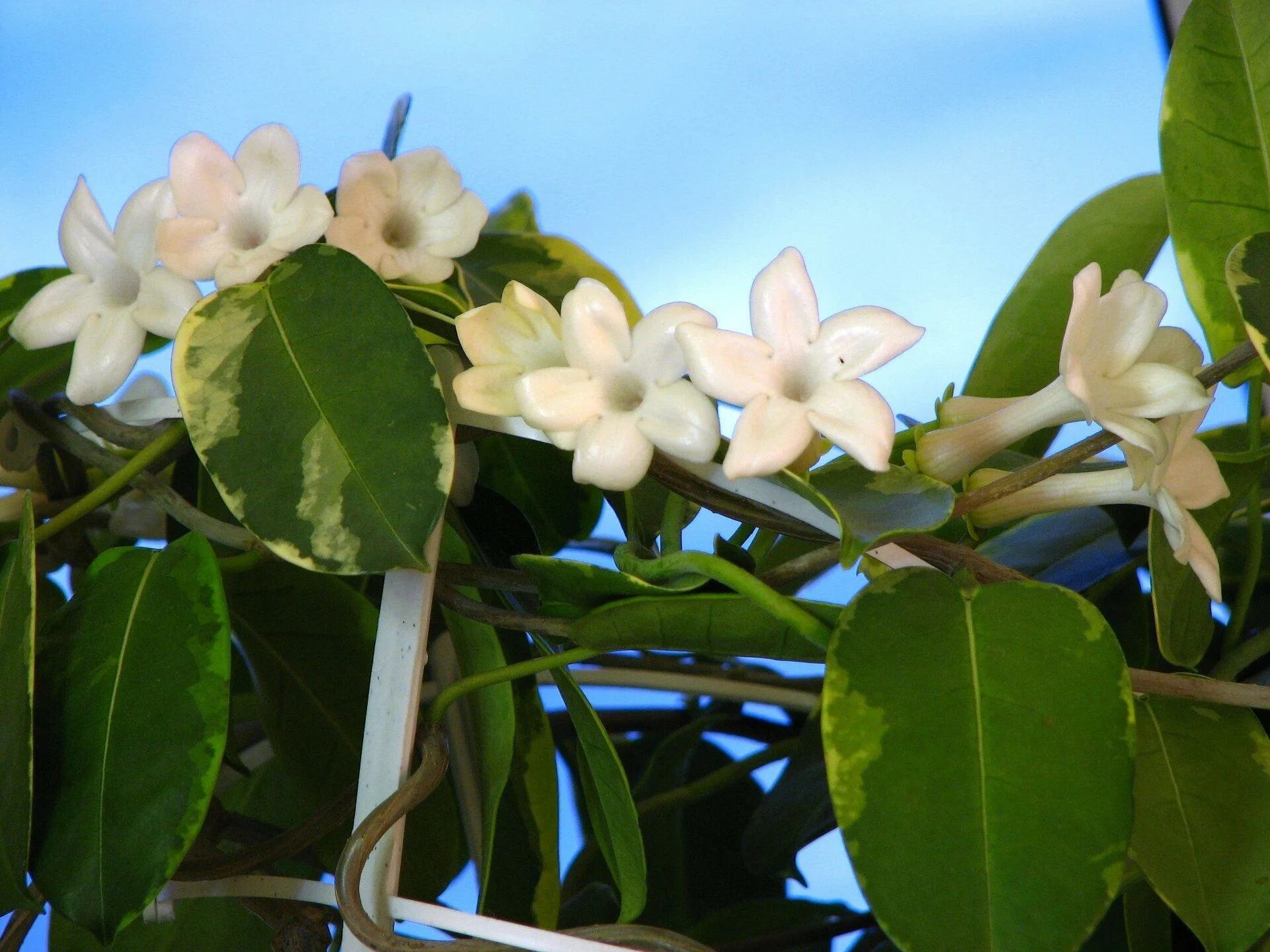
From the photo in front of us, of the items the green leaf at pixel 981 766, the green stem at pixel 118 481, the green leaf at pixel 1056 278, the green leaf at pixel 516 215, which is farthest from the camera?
the green leaf at pixel 516 215

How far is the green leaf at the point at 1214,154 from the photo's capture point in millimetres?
377

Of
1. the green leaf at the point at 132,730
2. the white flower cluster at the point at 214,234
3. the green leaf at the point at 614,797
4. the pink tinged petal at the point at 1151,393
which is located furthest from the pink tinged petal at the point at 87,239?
the pink tinged petal at the point at 1151,393

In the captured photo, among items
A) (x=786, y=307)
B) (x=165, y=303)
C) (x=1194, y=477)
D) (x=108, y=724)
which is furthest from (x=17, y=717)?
(x=1194, y=477)

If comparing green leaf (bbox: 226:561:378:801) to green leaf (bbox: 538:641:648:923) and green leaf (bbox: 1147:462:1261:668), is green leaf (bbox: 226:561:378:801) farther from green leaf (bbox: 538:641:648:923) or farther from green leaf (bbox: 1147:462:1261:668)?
green leaf (bbox: 1147:462:1261:668)

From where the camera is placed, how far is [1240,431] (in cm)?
46

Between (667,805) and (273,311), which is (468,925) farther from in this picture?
(667,805)

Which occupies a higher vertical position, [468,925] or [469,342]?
[469,342]

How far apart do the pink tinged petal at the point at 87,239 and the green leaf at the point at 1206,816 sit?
361 millimetres

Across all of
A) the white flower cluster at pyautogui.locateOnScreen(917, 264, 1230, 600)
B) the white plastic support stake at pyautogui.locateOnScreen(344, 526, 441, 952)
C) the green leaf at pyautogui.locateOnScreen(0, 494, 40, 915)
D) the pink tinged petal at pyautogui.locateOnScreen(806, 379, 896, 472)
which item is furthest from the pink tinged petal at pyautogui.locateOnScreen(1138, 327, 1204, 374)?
the green leaf at pyautogui.locateOnScreen(0, 494, 40, 915)

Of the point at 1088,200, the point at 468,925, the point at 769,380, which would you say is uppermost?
the point at 1088,200

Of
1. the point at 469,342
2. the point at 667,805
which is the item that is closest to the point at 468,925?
the point at 469,342

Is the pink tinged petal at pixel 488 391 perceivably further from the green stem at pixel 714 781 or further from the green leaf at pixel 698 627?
the green stem at pixel 714 781

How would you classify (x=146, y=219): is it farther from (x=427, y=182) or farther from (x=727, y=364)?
(x=727, y=364)

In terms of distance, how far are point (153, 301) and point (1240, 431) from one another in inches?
16.6
